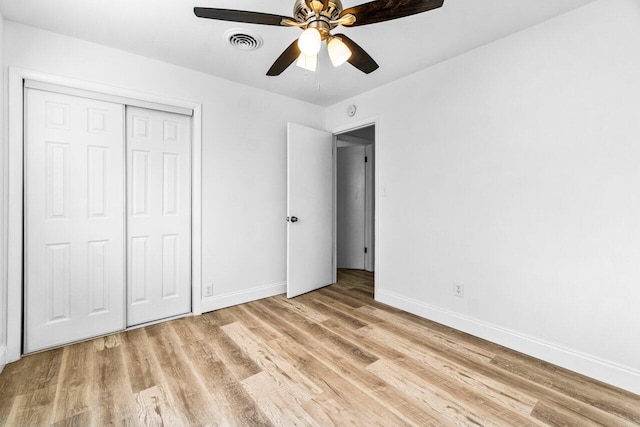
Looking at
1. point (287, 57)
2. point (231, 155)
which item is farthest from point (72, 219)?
point (287, 57)

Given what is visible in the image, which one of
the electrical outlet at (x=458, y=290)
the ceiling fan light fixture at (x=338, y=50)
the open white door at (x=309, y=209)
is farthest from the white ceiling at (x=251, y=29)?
the electrical outlet at (x=458, y=290)

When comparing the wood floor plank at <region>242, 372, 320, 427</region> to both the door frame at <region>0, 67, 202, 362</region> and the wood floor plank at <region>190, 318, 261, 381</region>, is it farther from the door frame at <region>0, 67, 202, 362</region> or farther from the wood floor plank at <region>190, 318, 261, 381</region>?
the door frame at <region>0, 67, 202, 362</region>

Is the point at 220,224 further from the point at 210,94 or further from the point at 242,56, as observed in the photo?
the point at 242,56

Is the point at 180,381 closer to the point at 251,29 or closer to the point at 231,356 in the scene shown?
Answer: the point at 231,356

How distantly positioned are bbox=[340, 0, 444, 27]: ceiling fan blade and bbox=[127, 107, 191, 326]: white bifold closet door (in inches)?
78.9

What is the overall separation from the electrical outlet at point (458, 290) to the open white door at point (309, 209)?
162 cm

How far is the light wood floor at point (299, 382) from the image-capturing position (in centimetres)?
151

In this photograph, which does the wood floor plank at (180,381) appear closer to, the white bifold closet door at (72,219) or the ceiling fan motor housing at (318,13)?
the white bifold closet door at (72,219)

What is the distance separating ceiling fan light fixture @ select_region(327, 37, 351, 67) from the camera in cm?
160

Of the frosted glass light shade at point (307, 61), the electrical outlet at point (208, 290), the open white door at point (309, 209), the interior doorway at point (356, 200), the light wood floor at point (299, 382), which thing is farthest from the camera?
the interior doorway at point (356, 200)

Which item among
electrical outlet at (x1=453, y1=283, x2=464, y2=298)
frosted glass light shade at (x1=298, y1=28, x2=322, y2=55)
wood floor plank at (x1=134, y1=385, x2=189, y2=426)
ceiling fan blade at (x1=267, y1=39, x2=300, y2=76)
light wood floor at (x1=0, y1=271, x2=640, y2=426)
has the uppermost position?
ceiling fan blade at (x1=267, y1=39, x2=300, y2=76)

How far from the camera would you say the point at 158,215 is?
2.67 m

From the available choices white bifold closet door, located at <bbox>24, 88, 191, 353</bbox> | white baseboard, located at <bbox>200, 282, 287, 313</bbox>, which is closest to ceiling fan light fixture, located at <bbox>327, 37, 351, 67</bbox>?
white bifold closet door, located at <bbox>24, 88, 191, 353</bbox>

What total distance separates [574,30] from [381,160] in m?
1.73
